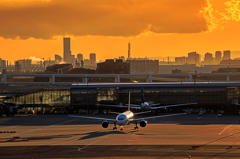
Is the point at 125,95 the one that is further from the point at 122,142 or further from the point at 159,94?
the point at 122,142

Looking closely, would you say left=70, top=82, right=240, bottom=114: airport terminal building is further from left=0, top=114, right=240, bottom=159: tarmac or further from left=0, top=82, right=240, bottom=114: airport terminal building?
left=0, top=114, right=240, bottom=159: tarmac

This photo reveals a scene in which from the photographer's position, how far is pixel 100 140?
81812 mm

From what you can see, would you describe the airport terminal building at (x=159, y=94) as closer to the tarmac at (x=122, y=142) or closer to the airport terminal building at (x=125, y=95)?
the airport terminal building at (x=125, y=95)

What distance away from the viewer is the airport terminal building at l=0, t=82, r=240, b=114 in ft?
541

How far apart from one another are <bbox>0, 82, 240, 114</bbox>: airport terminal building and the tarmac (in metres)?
59.8

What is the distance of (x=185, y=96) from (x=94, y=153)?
104846 millimetres

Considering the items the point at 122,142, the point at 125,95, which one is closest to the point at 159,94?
the point at 125,95

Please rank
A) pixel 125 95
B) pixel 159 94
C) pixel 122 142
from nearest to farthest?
1. pixel 122 142
2. pixel 159 94
3. pixel 125 95

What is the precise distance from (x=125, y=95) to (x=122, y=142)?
89.2 meters

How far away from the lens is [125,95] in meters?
168

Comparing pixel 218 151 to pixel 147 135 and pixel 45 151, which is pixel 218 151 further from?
pixel 45 151

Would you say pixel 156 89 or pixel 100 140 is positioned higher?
pixel 156 89

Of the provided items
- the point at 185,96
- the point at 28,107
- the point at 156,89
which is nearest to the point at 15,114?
the point at 28,107

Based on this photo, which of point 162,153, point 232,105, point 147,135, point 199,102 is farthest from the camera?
point 199,102
